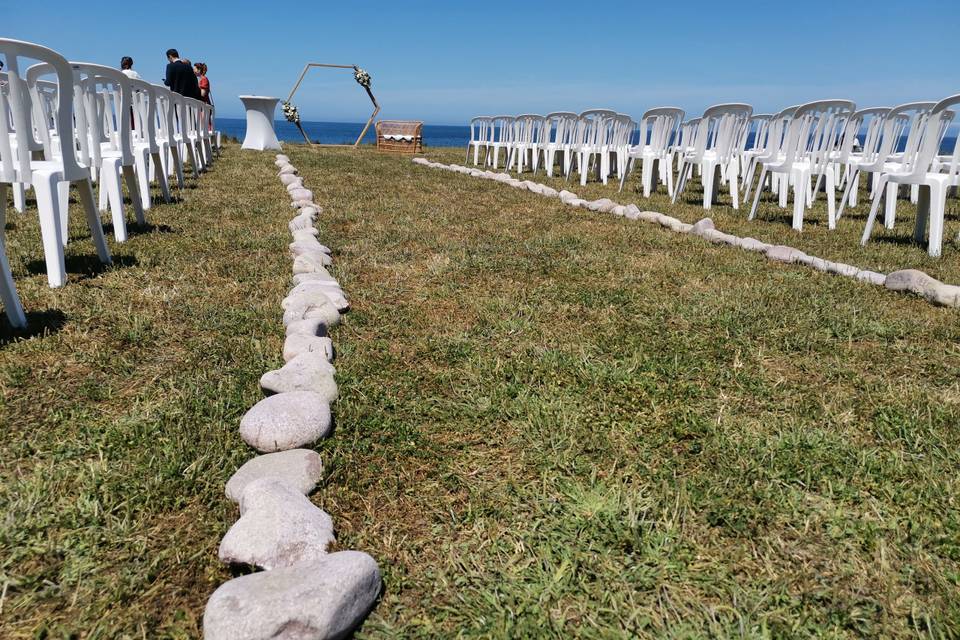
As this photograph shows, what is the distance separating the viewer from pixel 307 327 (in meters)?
2.68

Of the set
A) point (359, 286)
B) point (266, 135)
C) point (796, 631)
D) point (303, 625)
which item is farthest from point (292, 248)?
point (266, 135)

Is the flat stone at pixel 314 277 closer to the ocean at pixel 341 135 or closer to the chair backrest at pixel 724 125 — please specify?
the chair backrest at pixel 724 125

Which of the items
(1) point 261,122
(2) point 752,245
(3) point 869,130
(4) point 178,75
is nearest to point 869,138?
(3) point 869,130

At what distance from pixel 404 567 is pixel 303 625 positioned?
329mm

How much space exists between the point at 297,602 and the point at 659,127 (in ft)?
28.4

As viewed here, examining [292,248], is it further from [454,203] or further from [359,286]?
[454,203]

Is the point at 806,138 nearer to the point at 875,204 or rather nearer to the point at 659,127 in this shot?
the point at 875,204

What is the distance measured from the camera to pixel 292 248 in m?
4.32

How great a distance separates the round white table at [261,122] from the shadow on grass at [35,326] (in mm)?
12701

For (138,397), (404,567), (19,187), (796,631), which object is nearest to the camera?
(796,631)

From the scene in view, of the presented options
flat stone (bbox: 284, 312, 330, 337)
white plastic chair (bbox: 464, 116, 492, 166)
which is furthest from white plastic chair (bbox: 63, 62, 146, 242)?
white plastic chair (bbox: 464, 116, 492, 166)

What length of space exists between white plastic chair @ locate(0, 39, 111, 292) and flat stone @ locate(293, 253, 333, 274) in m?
1.19

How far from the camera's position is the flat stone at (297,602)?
1185 millimetres

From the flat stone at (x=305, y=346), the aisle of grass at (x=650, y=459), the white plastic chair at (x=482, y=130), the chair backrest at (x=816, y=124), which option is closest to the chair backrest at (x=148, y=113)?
the aisle of grass at (x=650, y=459)
